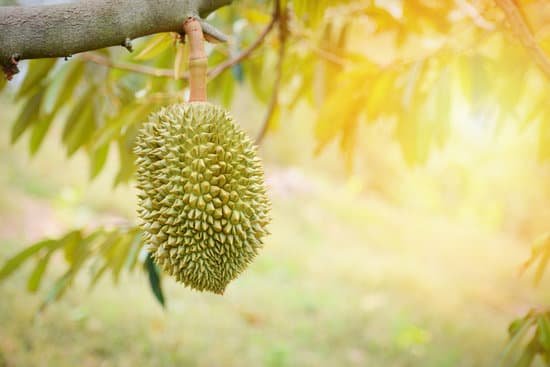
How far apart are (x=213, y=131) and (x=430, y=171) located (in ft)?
29.4

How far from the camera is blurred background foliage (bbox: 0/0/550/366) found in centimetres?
141

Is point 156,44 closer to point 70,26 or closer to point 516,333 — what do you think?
point 70,26

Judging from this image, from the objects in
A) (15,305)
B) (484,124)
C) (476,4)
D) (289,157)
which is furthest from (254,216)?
(289,157)

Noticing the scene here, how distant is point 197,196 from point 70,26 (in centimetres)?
30

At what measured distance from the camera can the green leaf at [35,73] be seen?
4.50ft

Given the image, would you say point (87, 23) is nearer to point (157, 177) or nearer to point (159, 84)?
point (157, 177)

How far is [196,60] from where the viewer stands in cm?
79

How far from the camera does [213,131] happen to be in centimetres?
83

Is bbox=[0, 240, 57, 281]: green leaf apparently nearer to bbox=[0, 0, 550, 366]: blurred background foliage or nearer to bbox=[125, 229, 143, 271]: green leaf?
bbox=[0, 0, 550, 366]: blurred background foliage

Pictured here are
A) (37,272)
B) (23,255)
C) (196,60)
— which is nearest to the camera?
(196,60)

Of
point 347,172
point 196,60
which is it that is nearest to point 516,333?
point 347,172

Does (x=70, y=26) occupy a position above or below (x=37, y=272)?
above

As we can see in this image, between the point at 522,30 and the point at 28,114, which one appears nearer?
the point at 522,30

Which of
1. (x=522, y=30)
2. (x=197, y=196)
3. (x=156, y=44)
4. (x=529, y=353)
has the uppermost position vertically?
(x=522, y=30)
